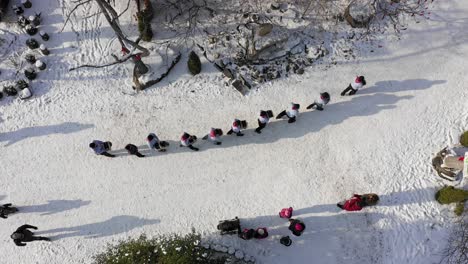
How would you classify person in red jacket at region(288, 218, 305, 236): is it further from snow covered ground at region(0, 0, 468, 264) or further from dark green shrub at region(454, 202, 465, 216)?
dark green shrub at region(454, 202, 465, 216)

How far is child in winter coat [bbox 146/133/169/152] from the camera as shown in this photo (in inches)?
664

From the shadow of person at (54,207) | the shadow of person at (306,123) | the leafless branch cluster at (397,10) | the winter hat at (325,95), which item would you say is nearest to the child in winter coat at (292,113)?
the shadow of person at (306,123)

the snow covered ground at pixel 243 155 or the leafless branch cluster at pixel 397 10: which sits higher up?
the leafless branch cluster at pixel 397 10

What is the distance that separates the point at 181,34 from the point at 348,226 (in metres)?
12.4

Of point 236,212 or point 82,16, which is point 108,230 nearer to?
point 236,212

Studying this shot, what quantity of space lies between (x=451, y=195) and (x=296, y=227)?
281 inches

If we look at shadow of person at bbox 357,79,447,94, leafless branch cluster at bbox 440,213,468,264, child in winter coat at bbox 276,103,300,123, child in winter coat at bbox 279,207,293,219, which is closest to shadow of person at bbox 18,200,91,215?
child in winter coat at bbox 279,207,293,219

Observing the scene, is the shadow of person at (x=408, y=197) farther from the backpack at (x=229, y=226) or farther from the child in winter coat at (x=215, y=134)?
the child in winter coat at (x=215, y=134)

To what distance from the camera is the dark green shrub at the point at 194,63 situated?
18.1 metres

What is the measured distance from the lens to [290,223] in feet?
54.0

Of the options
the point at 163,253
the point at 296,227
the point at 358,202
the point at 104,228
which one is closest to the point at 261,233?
the point at 296,227

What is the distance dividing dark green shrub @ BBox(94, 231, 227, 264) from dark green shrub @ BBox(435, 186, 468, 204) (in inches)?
398

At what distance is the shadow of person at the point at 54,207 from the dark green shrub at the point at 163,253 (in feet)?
8.85

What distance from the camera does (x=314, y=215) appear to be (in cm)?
1691
